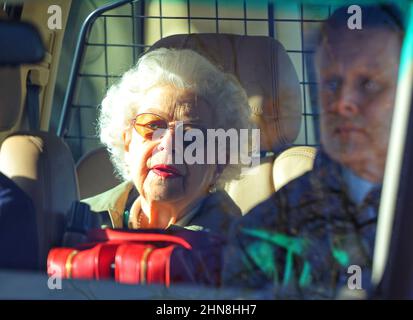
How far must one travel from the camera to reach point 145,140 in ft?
10.6

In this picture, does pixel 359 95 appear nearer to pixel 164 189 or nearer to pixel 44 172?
pixel 164 189

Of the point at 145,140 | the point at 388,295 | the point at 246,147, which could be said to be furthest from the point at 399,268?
the point at 145,140

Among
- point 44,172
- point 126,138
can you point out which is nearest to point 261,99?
point 126,138

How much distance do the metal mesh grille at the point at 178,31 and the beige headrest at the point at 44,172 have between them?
0.07m

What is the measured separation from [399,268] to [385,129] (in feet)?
1.41

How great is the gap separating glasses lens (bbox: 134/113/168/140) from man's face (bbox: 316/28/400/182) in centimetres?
51

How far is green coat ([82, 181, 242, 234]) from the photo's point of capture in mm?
3193

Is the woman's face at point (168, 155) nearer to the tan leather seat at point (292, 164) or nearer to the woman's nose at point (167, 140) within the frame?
the woman's nose at point (167, 140)

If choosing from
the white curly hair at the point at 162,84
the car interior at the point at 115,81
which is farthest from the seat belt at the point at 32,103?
the white curly hair at the point at 162,84

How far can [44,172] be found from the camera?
130 inches

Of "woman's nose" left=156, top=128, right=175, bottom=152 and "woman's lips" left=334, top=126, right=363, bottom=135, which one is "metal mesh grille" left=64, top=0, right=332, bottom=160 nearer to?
"woman's lips" left=334, top=126, right=363, bottom=135

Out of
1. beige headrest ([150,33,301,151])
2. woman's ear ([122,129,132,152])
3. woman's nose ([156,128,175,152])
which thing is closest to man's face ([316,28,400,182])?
beige headrest ([150,33,301,151])

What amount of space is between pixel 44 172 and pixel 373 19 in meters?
1.18

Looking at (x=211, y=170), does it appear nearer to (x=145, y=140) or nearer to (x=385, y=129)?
(x=145, y=140)
